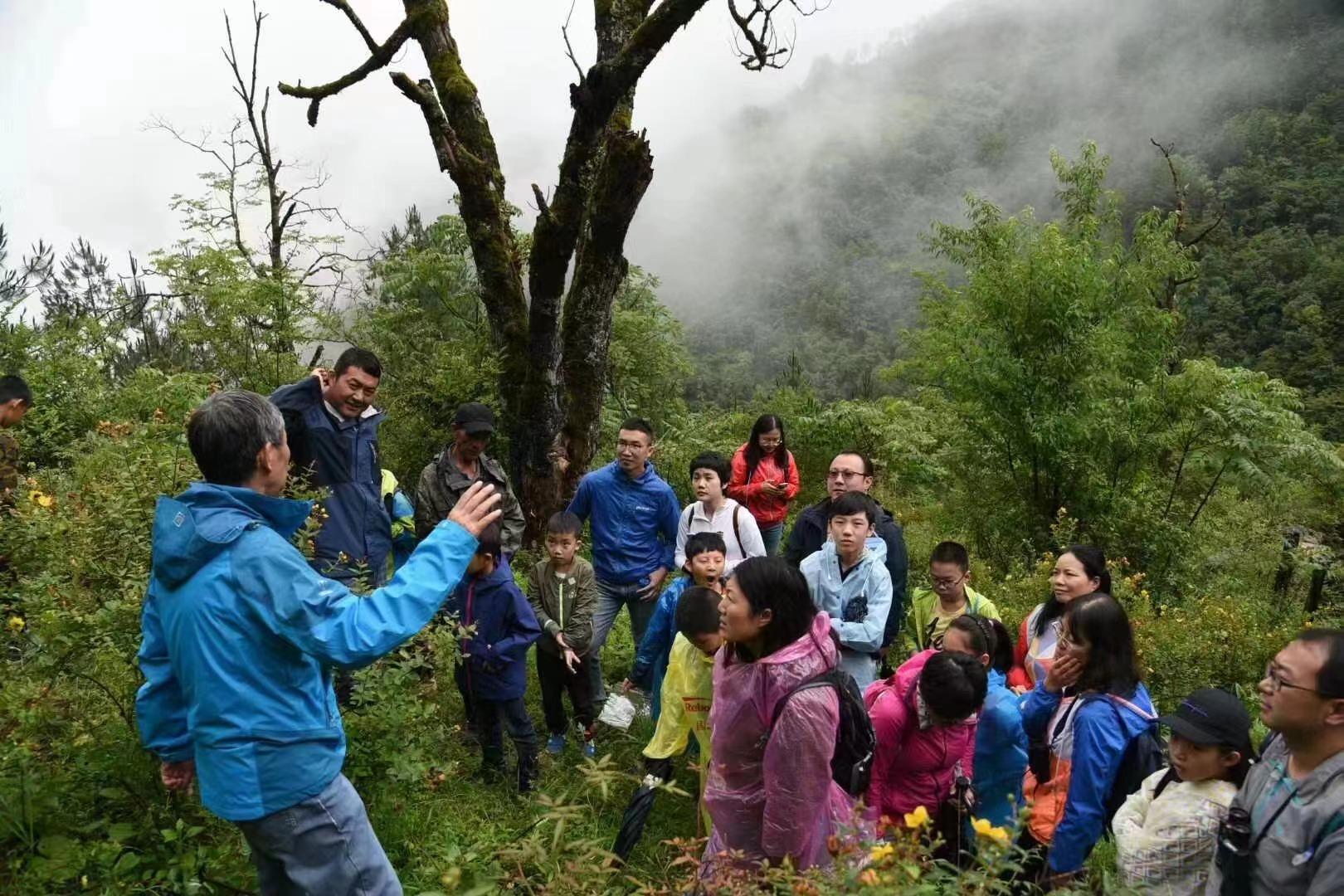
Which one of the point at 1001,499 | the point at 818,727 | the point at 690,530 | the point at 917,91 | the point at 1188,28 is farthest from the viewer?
the point at 917,91

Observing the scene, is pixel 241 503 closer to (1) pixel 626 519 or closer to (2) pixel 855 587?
(2) pixel 855 587

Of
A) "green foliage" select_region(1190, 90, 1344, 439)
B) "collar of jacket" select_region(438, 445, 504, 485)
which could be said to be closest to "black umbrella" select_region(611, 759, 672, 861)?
"collar of jacket" select_region(438, 445, 504, 485)

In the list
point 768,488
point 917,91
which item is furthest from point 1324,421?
point 917,91

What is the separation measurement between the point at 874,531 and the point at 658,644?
4.30 feet

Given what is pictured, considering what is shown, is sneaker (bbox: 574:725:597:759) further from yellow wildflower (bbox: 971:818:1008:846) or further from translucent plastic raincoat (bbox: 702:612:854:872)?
yellow wildflower (bbox: 971:818:1008:846)

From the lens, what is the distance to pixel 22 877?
245 centimetres

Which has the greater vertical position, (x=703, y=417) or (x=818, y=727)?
(x=703, y=417)

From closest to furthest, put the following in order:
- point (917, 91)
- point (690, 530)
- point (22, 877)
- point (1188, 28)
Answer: point (22, 877) < point (690, 530) < point (1188, 28) < point (917, 91)

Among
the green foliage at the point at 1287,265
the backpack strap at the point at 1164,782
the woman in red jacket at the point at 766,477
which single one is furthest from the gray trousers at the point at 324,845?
the green foliage at the point at 1287,265

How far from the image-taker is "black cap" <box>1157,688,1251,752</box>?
2166 millimetres

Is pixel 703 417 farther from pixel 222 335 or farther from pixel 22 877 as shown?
pixel 22 877

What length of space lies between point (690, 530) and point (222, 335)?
799 cm

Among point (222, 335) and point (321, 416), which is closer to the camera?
point (321, 416)

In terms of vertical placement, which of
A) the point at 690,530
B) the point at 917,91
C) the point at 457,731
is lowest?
the point at 457,731
